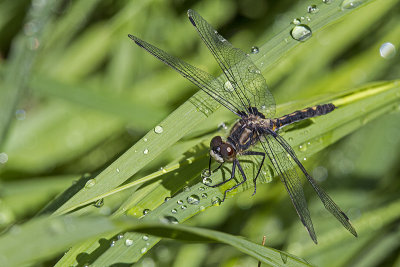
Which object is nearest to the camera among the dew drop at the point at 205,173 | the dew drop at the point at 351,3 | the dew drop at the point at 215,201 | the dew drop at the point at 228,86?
the dew drop at the point at 215,201

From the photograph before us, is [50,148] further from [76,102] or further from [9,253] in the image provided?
Result: [9,253]

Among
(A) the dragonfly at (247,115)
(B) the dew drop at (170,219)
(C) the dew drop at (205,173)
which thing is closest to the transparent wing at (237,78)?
(A) the dragonfly at (247,115)

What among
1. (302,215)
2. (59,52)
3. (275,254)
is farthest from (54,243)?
(59,52)

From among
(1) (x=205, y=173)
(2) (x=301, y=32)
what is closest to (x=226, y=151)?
(1) (x=205, y=173)

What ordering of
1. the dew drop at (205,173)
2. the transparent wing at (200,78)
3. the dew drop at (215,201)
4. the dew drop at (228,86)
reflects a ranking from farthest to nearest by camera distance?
the dew drop at (228,86) < the transparent wing at (200,78) < the dew drop at (205,173) < the dew drop at (215,201)

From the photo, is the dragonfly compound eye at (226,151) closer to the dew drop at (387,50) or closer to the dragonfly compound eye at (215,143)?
the dragonfly compound eye at (215,143)

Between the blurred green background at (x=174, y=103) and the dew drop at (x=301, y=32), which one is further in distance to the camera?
the blurred green background at (x=174, y=103)

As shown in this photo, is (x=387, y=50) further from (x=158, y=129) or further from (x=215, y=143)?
A: (x=158, y=129)

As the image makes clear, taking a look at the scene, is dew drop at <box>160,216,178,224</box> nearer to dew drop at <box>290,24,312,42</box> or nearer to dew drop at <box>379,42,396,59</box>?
dew drop at <box>290,24,312,42</box>
